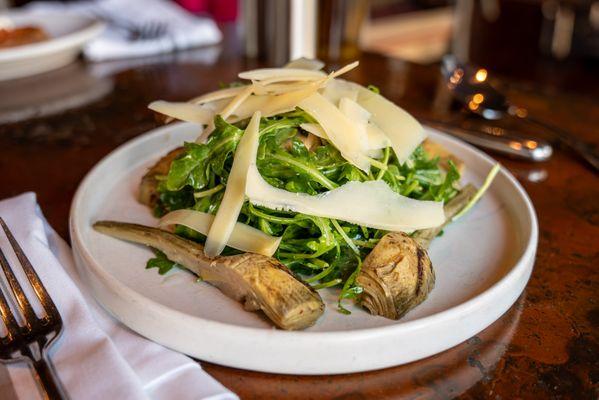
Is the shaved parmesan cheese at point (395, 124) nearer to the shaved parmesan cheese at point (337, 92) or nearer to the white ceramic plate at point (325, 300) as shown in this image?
the shaved parmesan cheese at point (337, 92)

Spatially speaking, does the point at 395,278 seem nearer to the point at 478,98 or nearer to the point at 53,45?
the point at 478,98

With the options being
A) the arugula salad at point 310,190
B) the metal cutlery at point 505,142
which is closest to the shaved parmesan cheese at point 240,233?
the arugula salad at point 310,190

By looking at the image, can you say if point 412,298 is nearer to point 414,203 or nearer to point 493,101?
point 414,203

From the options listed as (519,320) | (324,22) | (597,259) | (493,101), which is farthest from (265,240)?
(324,22)

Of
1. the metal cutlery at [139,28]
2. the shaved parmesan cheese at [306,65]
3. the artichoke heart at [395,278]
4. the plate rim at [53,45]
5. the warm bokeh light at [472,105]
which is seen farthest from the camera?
the metal cutlery at [139,28]

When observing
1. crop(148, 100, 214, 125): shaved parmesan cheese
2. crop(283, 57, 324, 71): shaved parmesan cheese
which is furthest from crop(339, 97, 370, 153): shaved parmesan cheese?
crop(148, 100, 214, 125): shaved parmesan cheese

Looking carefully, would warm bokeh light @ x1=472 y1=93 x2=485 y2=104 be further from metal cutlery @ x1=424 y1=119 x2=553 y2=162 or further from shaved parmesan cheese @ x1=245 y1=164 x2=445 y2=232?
shaved parmesan cheese @ x1=245 y1=164 x2=445 y2=232
